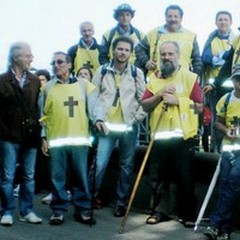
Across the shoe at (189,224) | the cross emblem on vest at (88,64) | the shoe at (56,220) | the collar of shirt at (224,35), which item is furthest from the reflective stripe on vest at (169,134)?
the cross emblem on vest at (88,64)

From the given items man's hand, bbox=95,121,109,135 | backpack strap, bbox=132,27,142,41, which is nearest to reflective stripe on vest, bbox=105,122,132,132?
man's hand, bbox=95,121,109,135

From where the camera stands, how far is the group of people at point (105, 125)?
6.84m

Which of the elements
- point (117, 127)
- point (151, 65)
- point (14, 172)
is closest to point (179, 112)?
point (117, 127)

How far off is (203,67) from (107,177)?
1.99 metres

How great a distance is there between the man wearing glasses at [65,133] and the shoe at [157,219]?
0.65 meters

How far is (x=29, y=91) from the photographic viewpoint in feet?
23.3

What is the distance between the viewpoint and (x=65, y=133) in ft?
23.1

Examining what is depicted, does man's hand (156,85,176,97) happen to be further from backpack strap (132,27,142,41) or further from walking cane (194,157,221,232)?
backpack strap (132,27,142,41)

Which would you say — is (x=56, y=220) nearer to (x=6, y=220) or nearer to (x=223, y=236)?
(x=6, y=220)

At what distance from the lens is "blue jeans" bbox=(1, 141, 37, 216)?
7008 mm

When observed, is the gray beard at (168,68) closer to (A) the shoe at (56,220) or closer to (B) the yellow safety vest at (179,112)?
(B) the yellow safety vest at (179,112)

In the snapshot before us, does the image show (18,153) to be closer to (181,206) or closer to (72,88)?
(72,88)

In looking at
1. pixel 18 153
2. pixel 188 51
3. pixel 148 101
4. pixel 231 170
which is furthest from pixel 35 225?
pixel 188 51

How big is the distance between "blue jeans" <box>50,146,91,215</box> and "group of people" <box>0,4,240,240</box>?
0.04 ft
